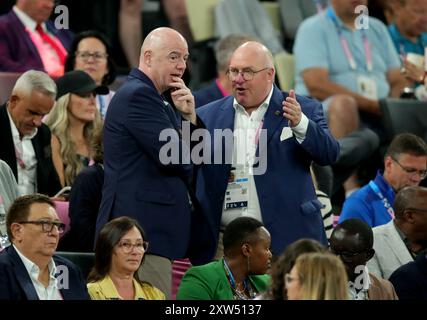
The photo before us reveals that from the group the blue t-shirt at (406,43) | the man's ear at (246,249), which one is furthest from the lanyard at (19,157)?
the blue t-shirt at (406,43)

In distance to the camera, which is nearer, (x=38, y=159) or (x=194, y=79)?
(x=38, y=159)

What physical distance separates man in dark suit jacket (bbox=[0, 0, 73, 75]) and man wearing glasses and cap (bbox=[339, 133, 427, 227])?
2.49m

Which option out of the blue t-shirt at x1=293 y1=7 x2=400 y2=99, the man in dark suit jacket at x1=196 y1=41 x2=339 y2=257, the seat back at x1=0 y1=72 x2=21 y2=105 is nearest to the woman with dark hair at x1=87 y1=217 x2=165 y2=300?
the man in dark suit jacket at x1=196 y1=41 x2=339 y2=257

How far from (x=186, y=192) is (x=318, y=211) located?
77 centimetres

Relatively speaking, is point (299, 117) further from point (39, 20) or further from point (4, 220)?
point (39, 20)

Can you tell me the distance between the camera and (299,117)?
664 cm

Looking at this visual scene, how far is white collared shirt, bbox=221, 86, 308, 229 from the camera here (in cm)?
684

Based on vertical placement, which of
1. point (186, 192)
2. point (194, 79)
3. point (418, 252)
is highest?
point (194, 79)

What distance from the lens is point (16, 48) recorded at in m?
9.16

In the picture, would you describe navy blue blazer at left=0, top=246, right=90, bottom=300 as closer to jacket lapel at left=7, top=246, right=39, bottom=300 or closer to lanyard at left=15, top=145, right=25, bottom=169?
jacket lapel at left=7, top=246, right=39, bottom=300

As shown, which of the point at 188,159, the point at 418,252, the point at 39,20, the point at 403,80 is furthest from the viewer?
the point at 403,80
